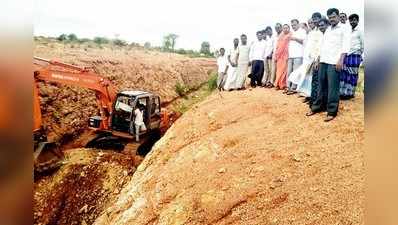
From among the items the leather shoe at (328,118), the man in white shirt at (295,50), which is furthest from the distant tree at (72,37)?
the leather shoe at (328,118)

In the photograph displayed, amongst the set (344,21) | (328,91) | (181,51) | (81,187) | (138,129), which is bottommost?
(81,187)

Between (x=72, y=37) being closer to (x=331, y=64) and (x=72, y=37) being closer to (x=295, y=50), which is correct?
(x=295, y=50)

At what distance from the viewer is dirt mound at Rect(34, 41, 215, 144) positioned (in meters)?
3.59

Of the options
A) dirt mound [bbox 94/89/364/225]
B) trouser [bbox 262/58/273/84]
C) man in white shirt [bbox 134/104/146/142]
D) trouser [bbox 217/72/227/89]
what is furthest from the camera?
trouser [bbox 262/58/273/84]

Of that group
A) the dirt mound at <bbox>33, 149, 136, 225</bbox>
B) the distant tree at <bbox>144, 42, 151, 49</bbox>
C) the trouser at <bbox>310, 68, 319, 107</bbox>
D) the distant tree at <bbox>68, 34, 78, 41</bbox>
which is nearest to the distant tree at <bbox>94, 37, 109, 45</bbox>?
the distant tree at <bbox>68, 34, 78, 41</bbox>

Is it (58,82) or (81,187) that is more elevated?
(58,82)

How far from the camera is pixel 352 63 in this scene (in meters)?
3.60

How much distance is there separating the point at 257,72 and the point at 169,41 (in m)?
0.81

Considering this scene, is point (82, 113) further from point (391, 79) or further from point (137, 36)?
point (391, 79)

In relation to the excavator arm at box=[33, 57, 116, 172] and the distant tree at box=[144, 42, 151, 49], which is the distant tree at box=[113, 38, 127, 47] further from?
the excavator arm at box=[33, 57, 116, 172]

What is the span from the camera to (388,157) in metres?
2.96

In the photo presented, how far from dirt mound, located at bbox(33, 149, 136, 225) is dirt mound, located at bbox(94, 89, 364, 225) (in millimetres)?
89

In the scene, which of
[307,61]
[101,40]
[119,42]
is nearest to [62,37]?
[101,40]

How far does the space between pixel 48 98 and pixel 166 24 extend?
0.92m
